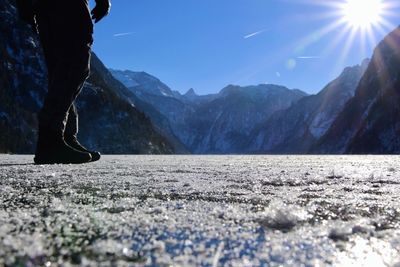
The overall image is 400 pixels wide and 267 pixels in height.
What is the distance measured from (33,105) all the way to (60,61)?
89412 mm

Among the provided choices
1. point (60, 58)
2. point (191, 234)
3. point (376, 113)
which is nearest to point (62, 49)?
point (60, 58)

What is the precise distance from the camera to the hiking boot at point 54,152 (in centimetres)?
443

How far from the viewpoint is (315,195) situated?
200 centimetres

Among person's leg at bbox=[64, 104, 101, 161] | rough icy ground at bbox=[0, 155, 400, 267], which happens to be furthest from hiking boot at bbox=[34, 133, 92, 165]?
rough icy ground at bbox=[0, 155, 400, 267]

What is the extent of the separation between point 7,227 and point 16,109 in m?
83.6

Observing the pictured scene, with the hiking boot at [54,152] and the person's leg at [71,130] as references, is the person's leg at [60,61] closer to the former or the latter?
the hiking boot at [54,152]

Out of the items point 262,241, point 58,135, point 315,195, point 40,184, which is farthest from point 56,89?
point 262,241

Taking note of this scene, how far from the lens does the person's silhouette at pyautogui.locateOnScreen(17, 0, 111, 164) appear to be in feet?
14.4

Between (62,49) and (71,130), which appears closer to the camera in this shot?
(62,49)

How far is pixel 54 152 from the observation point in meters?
4.46

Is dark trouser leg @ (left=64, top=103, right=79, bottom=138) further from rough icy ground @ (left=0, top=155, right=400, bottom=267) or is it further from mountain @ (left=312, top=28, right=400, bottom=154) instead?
mountain @ (left=312, top=28, right=400, bottom=154)

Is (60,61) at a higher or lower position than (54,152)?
higher

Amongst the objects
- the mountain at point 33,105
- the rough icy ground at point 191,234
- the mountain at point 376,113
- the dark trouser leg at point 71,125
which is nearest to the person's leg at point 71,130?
the dark trouser leg at point 71,125

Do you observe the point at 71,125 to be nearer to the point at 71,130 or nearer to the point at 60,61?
the point at 71,130
